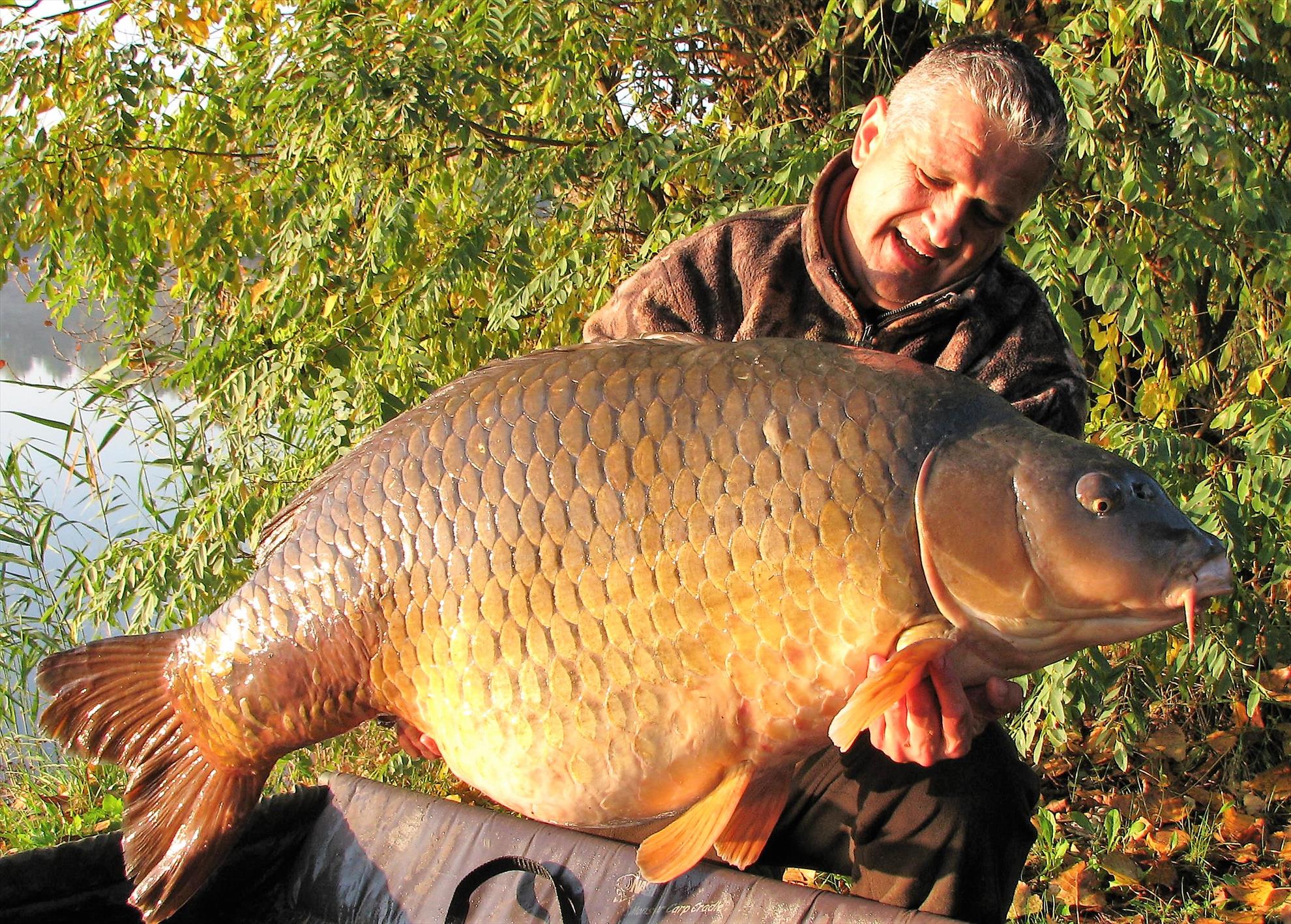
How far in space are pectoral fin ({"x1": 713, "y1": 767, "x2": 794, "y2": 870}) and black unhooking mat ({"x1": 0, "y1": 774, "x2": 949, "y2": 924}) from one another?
76 mm

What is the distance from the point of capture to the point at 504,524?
47.1 inches

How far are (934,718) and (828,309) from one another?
67 centimetres

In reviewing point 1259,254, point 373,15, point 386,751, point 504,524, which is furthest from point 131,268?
point 1259,254

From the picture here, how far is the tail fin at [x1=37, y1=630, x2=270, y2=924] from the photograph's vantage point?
1.39 m

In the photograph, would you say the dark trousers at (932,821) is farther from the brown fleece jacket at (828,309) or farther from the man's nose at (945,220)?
the man's nose at (945,220)

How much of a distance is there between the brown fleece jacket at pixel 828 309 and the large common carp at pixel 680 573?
15.4 inches

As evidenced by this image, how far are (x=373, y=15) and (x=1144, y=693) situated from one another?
2.39 meters

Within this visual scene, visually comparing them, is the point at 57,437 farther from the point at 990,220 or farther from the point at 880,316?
the point at 990,220

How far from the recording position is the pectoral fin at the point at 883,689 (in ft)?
3.47

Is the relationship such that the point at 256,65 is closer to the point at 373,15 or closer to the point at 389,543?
the point at 373,15

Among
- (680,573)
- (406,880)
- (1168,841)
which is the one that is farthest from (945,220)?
(1168,841)

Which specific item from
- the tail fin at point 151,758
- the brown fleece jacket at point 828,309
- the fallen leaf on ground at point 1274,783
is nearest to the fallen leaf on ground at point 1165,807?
the fallen leaf on ground at point 1274,783

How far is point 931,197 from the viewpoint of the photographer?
1.45 meters

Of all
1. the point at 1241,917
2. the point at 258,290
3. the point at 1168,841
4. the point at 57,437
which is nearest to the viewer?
the point at 1241,917
